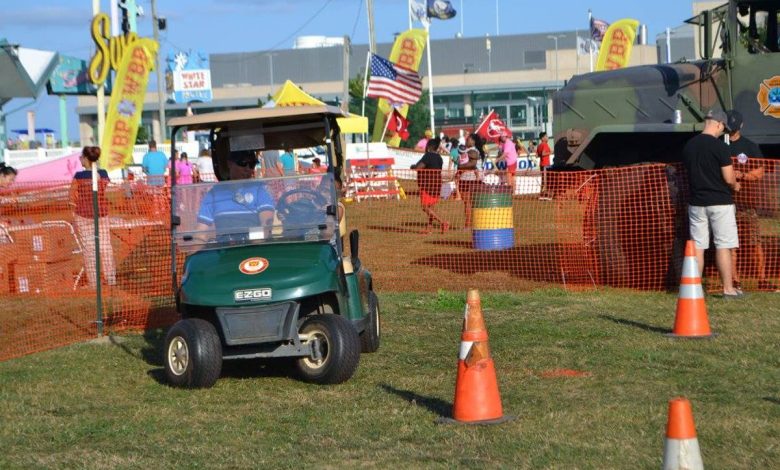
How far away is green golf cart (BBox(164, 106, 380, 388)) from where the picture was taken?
7.84m

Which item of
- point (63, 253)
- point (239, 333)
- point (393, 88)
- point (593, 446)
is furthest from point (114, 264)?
point (393, 88)

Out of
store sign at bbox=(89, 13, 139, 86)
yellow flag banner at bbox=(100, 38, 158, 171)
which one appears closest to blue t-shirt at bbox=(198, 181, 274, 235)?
yellow flag banner at bbox=(100, 38, 158, 171)

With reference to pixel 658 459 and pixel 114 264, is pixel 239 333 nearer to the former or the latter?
pixel 658 459

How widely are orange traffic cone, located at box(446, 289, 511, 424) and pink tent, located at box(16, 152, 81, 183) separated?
2996 cm

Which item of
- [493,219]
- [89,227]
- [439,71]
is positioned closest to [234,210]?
[89,227]

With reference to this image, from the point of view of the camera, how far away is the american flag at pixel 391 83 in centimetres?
3291

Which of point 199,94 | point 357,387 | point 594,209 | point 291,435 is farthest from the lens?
point 199,94

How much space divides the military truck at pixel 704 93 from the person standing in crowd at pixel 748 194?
41 cm

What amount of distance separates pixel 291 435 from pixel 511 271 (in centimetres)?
794

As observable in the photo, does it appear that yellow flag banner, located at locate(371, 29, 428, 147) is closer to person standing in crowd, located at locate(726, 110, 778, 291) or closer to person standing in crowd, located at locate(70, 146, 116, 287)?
person standing in crowd, located at locate(70, 146, 116, 287)

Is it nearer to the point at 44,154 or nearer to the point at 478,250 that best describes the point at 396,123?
the point at 44,154

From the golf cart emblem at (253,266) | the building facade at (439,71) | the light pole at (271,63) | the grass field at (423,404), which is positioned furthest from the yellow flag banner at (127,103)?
the light pole at (271,63)

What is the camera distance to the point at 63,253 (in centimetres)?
1327

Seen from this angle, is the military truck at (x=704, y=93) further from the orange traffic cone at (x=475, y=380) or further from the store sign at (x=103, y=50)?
the store sign at (x=103, y=50)
